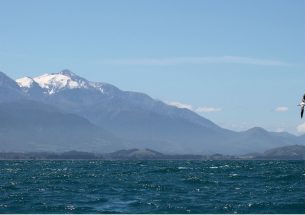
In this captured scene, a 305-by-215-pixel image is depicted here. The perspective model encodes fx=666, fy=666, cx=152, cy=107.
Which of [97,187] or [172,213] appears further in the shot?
[97,187]

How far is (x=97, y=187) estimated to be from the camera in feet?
333

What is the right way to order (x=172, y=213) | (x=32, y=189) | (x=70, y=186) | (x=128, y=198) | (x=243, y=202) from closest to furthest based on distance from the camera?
(x=172, y=213)
(x=243, y=202)
(x=128, y=198)
(x=32, y=189)
(x=70, y=186)

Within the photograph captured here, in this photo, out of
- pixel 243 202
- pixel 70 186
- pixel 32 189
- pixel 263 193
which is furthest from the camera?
pixel 70 186

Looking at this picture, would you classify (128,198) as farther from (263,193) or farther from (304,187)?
(304,187)

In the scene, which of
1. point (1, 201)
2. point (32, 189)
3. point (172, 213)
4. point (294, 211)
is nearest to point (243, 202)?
point (294, 211)

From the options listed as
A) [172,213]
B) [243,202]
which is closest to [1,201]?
[172,213]

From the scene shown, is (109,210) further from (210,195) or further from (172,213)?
(210,195)

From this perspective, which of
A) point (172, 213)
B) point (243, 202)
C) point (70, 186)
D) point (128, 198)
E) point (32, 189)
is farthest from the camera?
point (70, 186)

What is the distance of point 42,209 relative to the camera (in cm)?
7100

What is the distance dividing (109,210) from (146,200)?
406 inches

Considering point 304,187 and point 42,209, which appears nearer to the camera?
point 42,209

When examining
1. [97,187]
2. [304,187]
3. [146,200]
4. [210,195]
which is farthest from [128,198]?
[304,187]

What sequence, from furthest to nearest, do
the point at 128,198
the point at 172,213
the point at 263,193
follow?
1. the point at 263,193
2. the point at 128,198
3. the point at 172,213

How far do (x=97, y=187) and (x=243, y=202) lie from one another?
1209 inches
